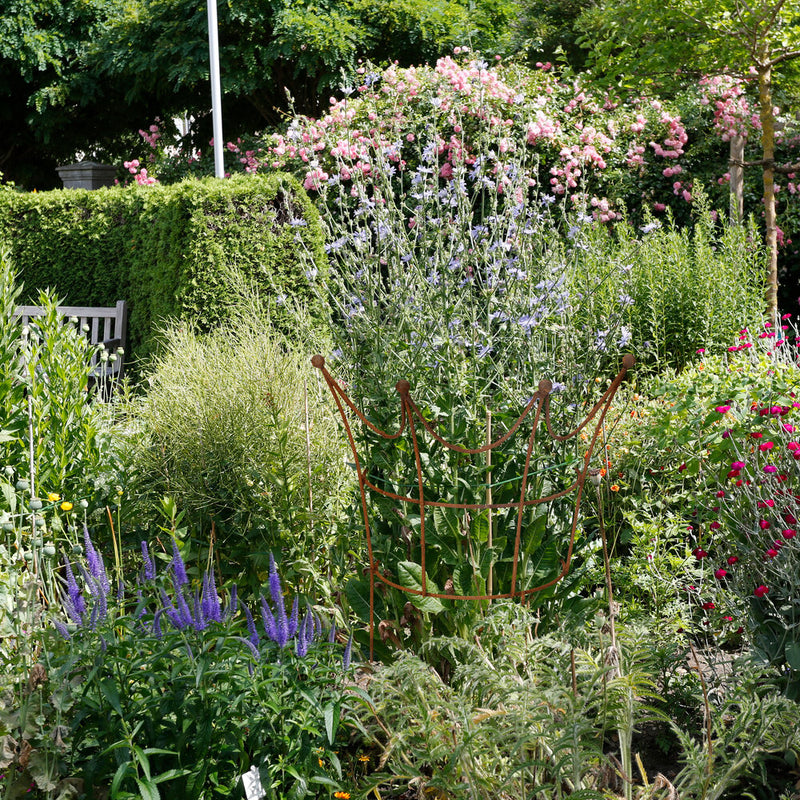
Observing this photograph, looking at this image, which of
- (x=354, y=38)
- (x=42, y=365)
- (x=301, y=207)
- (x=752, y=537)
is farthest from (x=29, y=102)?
(x=752, y=537)

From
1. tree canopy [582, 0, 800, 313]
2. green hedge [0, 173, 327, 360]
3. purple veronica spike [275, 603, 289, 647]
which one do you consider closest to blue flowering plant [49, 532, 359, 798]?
purple veronica spike [275, 603, 289, 647]

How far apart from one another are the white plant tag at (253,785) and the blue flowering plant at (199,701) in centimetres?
3

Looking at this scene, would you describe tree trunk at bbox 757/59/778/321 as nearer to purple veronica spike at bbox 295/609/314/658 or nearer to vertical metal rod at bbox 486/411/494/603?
vertical metal rod at bbox 486/411/494/603

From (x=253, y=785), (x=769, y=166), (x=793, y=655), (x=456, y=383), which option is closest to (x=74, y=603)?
(x=253, y=785)

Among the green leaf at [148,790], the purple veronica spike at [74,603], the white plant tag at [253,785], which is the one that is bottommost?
the white plant tag at [253,785]

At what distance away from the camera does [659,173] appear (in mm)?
9758

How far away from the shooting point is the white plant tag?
1.82m

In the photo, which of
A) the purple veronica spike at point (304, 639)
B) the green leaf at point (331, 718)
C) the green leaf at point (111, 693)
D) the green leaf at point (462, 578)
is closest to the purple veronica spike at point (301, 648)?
the purple veronica spike at point (304, 639)

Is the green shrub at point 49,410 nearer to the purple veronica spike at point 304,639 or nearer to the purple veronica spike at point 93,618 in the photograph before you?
the purple veronica spike at point 93,618

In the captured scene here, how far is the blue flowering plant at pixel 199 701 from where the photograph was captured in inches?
72.7

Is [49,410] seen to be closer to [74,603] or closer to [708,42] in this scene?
[74,603]

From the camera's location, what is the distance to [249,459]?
3512 mm

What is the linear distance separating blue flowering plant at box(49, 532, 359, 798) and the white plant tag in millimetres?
30

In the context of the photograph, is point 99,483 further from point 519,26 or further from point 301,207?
point 519,26
